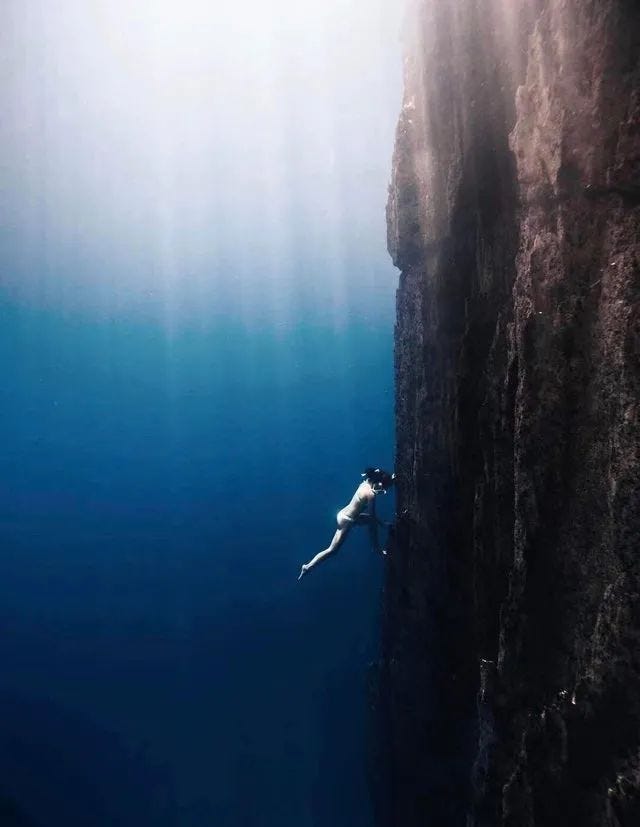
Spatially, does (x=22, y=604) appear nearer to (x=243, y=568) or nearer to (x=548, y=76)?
(x=243, y=568)

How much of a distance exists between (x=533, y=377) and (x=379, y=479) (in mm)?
5802

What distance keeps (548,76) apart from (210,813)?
33583mm

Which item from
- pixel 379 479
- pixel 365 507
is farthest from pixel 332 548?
pixel 379 479

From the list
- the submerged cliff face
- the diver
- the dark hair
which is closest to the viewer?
the submerged cliff face

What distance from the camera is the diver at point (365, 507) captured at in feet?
28.0

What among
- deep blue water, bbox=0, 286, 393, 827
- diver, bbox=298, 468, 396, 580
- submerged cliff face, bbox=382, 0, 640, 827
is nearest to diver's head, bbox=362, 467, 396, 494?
diver, bbox=298, 468, 396, 580

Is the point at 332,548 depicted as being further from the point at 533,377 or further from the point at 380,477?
the point at 533,377

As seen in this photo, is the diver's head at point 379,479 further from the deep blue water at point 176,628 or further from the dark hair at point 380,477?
the deep blue water at point 176,628

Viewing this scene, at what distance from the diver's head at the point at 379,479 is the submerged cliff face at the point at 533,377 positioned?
2337 millimetres

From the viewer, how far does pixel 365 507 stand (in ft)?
31.1

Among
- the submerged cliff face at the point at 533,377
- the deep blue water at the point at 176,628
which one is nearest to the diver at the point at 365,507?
the submerged cliff face at the point at 533,377

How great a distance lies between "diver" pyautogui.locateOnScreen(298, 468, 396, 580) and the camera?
854 cm

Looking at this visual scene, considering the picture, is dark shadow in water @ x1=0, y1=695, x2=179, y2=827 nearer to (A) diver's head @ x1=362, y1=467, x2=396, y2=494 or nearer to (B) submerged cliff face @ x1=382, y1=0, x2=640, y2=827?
(A) diver's head @ x1=362, y1=467, x2=396, y2=494

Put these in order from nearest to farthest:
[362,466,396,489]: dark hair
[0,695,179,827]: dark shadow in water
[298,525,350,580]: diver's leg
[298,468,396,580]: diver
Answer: [362,466,396,489]: dark hair < [298,468,396,580]: diver < [298,525,350,580]: diver's leg < [0,695,179,827]: dark shadow in water
